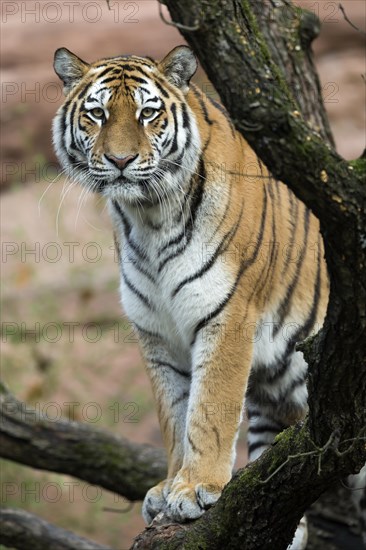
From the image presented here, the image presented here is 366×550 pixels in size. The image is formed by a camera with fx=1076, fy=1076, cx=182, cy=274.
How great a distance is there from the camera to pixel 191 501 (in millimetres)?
4492

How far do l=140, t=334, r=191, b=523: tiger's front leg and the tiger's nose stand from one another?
0.93 m

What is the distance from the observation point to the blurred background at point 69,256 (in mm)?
8625

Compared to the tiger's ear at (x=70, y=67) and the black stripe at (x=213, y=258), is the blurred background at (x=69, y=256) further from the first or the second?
the black stripe at (x=213, y=258)

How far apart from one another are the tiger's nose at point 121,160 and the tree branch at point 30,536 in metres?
2.13

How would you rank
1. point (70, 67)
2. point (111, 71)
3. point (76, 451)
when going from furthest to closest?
point (76, 451) < point (70, 67) < point (111, 71)

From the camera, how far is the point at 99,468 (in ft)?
18.9

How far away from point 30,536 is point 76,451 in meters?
0.50

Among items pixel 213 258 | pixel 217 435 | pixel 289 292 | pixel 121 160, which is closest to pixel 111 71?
pixel 121 160

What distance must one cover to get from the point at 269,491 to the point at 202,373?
1128 mm

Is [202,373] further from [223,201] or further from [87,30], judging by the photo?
[87,30]

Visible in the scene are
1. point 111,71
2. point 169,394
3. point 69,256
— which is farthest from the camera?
point 69,256

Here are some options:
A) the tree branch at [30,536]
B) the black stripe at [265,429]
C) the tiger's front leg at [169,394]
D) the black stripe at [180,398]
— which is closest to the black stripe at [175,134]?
the tiger's front leg at [169,394]

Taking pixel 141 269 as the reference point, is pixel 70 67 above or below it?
above

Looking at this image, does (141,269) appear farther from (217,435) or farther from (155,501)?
(155,501)
